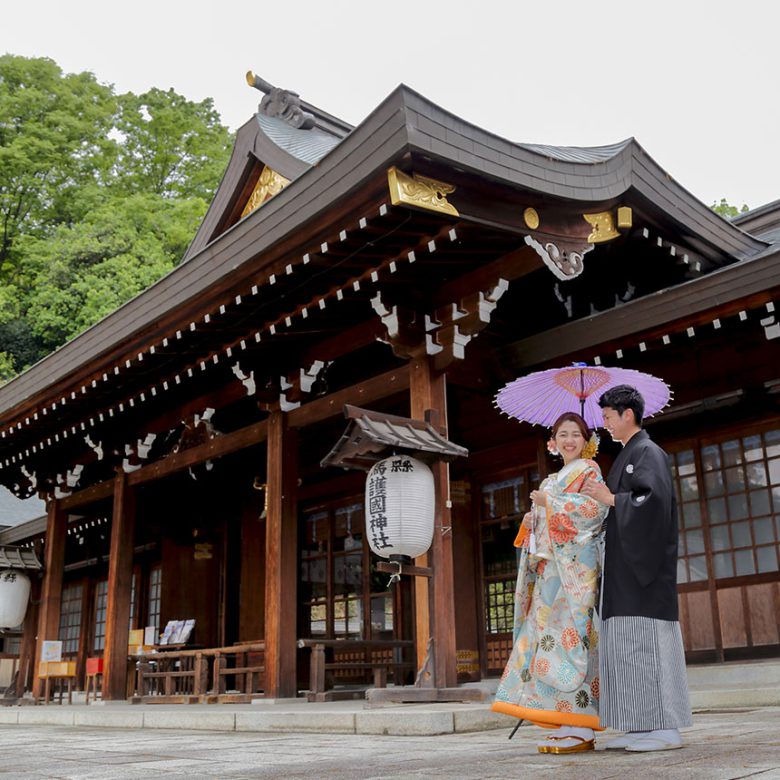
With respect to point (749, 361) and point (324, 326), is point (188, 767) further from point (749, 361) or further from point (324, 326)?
point (749, 361)

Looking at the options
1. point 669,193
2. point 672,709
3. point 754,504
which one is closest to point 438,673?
point 672,709

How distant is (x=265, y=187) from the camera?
10.2 metres

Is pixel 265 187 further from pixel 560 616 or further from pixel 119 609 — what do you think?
pixel 560 616

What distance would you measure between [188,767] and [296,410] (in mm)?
4717

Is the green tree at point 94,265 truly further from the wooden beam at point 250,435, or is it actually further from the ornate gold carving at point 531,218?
the ornate gold carving at point 531,218

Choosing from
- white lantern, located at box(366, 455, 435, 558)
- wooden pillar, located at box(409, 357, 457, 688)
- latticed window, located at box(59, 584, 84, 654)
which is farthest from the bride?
latticed window, located at box(59, 584, 84, 654)

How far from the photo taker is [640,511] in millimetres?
3406

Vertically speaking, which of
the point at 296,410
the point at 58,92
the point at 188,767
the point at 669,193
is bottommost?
the point at 188,767

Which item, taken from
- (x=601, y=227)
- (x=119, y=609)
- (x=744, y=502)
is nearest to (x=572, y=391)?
(x=601, y=227)

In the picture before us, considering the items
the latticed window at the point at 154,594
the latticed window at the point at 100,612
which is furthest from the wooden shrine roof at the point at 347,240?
the latticed window at the point at 100,612

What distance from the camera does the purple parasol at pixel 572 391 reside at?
4.63 metres

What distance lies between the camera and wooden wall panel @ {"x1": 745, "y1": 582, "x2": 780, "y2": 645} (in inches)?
260

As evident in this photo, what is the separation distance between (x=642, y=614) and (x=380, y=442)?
8.02 ft

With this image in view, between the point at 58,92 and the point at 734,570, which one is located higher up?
the point at 58,92
